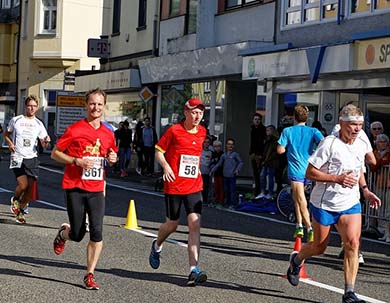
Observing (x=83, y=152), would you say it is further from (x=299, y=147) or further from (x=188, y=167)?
(x=299, y=147)

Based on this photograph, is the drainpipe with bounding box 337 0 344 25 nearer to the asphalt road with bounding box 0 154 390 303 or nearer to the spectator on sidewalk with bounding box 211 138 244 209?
the spectator on sidewalk with bounding box 211 138 244 209

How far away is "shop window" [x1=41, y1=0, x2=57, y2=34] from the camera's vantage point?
47.5 metres

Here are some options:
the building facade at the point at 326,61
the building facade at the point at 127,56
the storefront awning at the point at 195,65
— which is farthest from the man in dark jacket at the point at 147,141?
the building facade at the point at 326,61

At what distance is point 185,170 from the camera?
9.57m

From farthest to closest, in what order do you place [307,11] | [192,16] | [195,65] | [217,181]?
[192,16]
[195,65]
[307,11]
[217,181]

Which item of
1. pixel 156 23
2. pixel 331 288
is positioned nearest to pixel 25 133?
pixel 331 288

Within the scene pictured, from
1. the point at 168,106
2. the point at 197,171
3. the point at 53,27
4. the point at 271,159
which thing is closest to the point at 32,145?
the point at 197,171

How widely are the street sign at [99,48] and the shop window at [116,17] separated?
0.59m

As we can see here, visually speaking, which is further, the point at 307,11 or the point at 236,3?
the point at 236,3

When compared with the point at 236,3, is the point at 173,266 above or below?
below

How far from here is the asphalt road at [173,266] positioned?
29.1ft

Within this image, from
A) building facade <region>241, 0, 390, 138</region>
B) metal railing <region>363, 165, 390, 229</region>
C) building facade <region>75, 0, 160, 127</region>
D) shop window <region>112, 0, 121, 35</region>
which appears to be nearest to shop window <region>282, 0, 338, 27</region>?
building facade <region>241, 0, 390, 138</region>

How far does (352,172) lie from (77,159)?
8.42ft

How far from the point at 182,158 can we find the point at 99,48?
28814mm
